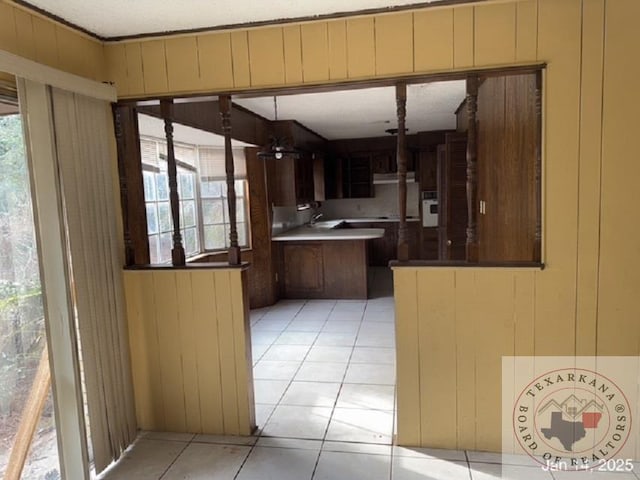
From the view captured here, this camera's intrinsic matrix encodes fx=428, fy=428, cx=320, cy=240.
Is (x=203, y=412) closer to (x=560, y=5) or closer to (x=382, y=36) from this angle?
(x=382, y=36)

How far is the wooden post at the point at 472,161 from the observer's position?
2.16 metres

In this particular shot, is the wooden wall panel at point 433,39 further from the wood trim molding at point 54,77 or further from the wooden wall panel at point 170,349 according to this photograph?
the wooden wall panel at point 170,349

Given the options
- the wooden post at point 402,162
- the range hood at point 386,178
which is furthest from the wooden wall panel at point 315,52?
the range hood at point 386,178

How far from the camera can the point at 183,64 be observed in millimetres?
2424

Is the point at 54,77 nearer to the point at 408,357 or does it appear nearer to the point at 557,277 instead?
the point at 408,357

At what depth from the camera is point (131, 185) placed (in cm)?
263

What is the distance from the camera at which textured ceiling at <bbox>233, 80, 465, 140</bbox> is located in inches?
155

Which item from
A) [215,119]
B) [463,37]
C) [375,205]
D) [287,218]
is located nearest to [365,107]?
[215,119]

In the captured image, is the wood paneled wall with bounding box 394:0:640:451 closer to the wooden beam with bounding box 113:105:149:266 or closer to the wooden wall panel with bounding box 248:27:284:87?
the wooden wall panel with bounding box 248:27:284:87

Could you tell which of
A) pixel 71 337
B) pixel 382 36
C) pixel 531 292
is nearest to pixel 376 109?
pixel 382 36

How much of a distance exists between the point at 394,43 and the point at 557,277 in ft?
4.78

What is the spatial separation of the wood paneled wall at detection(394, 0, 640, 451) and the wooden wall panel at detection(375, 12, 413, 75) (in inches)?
10.2

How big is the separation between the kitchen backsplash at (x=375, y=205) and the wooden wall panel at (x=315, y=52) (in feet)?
19.3

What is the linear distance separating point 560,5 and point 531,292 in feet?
4.57
